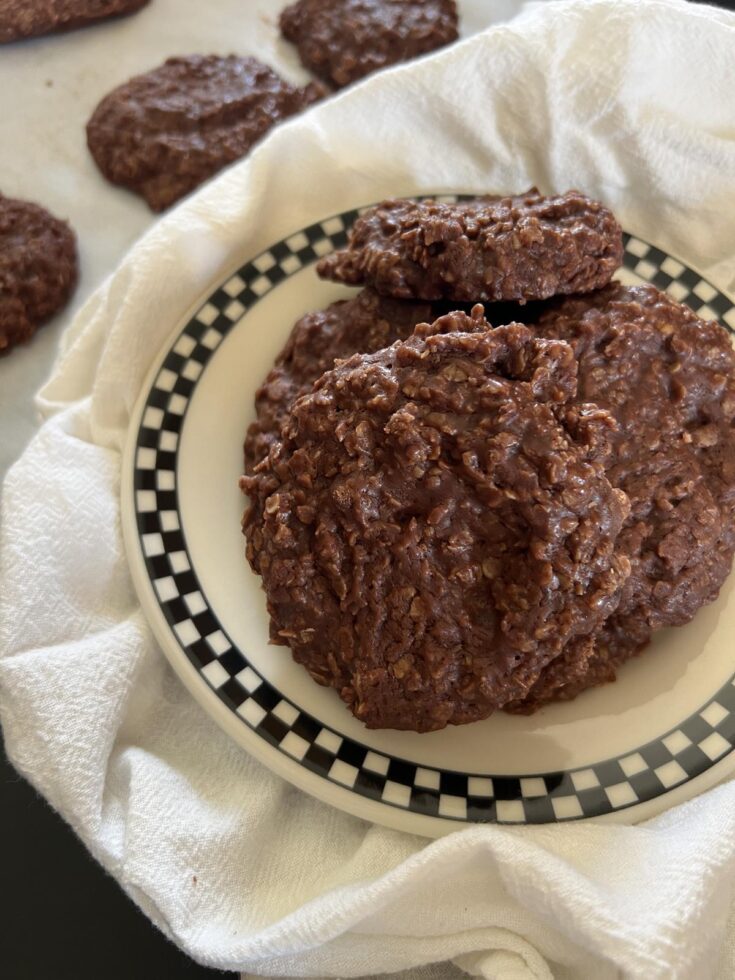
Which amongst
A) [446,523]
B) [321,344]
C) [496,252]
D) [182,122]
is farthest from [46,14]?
[446,523]

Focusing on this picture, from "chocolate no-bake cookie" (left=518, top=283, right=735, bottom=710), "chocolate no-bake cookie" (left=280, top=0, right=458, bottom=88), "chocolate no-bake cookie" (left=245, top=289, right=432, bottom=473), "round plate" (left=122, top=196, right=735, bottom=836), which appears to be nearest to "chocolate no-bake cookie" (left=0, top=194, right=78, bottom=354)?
"round plate" (left=122, top=196, right=735, bottom=836)

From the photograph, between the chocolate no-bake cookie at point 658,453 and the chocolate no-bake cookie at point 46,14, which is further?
the chocolate no-bake cookie at point 46,14

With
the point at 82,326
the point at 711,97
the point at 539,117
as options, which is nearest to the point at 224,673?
the point at 82,326

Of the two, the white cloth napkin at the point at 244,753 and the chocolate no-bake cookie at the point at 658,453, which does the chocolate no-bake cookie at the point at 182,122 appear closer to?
the white cloth napkin at the point at 244,753

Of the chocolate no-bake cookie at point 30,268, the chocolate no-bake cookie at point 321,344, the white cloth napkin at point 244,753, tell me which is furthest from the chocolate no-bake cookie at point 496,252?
the chocolate no-bake cookie at point 30,268

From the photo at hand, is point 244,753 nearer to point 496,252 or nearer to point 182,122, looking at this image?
point 496,252

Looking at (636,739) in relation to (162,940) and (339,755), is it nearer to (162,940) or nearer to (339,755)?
(339,755)
